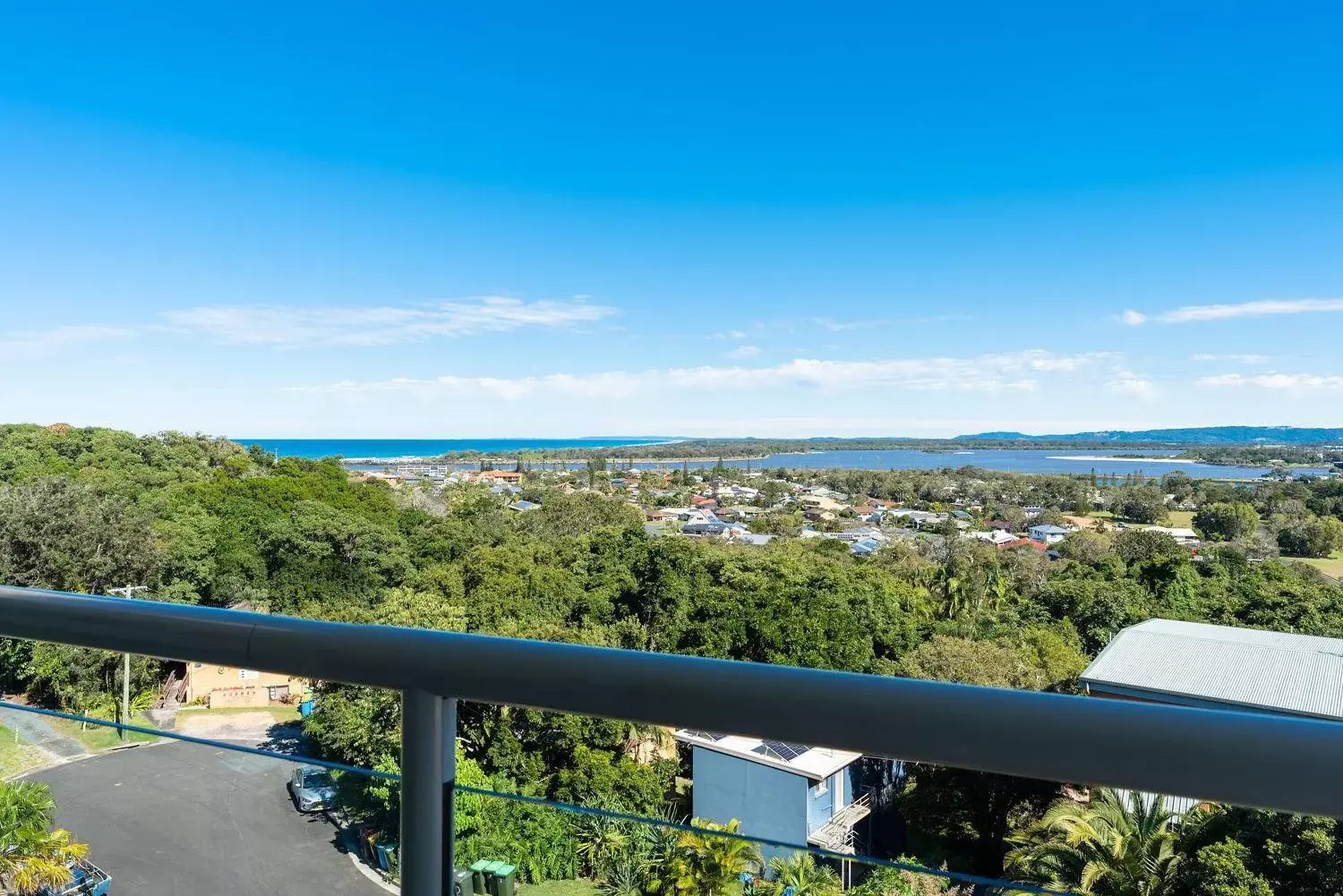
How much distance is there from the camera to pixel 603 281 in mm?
41844

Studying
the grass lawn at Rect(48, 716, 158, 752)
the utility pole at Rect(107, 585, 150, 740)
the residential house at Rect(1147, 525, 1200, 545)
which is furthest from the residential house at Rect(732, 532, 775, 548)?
the grass lawn at Rect(48, 716, 158, 752)

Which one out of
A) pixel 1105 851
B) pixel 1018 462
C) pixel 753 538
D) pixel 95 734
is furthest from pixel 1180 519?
pixel 95 734

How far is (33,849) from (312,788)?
14.2 inches

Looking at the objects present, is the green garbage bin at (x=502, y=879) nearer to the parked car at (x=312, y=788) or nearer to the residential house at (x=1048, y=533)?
the parked car at (x=312, y=788)

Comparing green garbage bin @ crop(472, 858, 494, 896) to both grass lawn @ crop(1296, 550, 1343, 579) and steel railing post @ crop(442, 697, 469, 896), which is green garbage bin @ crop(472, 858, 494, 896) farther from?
Answer: grass lawn @ crop(1296, 550, 1343, 579)

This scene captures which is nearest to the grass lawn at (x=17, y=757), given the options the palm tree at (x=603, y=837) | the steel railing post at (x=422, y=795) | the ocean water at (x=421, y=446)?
the steel railing post at (x=422, y=795)

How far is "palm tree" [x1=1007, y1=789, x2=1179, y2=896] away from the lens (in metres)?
0.60

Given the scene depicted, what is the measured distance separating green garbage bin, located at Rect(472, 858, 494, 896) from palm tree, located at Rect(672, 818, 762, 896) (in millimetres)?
173

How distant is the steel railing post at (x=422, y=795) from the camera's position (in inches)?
24.9

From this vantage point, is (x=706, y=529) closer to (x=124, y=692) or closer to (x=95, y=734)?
(x=124, y=692)

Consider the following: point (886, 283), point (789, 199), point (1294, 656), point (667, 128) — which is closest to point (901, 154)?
point (789, 199)

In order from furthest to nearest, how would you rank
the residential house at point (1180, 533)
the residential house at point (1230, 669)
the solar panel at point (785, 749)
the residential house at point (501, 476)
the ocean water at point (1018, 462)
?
the residential house at point (501, 476) → the ocean water at point (1018, 462) → the residential house at point (1180, 533) → the residential house at point (1230, 669) → the solar panel at point (785, 749)

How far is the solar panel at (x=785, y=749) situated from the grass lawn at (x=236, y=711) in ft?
2.58

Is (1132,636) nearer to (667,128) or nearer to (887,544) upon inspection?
(887,544)
